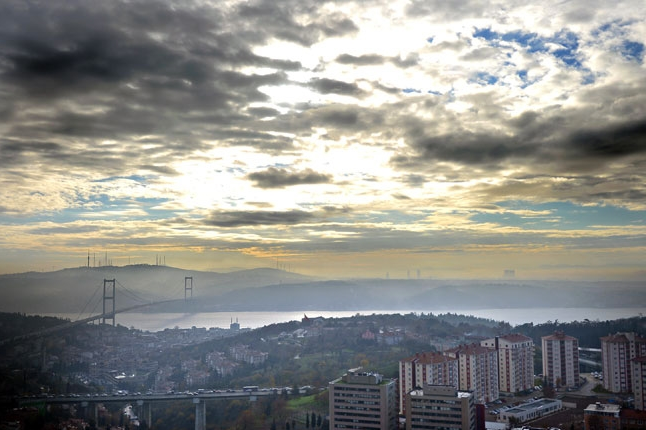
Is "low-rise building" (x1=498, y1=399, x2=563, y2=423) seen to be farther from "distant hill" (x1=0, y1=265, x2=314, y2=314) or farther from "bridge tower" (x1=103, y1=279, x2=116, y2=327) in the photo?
"bridge tower" (x1=103, y1=279, x2=116, y2=327)

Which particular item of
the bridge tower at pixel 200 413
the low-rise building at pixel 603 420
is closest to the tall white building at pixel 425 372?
the low-rise building at pixel 603 420

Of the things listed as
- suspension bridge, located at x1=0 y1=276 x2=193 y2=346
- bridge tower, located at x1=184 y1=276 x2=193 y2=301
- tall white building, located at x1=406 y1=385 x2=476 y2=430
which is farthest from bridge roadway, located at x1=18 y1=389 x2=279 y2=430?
bridge tower, located at x1=184 y1=276 x2=193 y2=301

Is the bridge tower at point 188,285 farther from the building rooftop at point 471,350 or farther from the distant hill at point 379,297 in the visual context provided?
the building rooftop at point 471,350

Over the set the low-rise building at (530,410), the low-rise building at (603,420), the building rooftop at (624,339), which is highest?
the building rooftop at (624,339)

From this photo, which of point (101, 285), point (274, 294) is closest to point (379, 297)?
point (274, 294)

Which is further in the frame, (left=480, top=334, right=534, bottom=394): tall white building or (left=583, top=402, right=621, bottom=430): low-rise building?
(left=480, top=334, right=534, bottom=394): tall white building

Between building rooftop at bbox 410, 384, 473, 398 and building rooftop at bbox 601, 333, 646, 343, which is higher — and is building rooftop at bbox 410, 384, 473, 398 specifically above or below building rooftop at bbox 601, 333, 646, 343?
below

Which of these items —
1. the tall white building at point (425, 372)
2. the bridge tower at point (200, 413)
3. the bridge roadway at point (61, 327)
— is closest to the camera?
the tall white building at point (425, 372)
